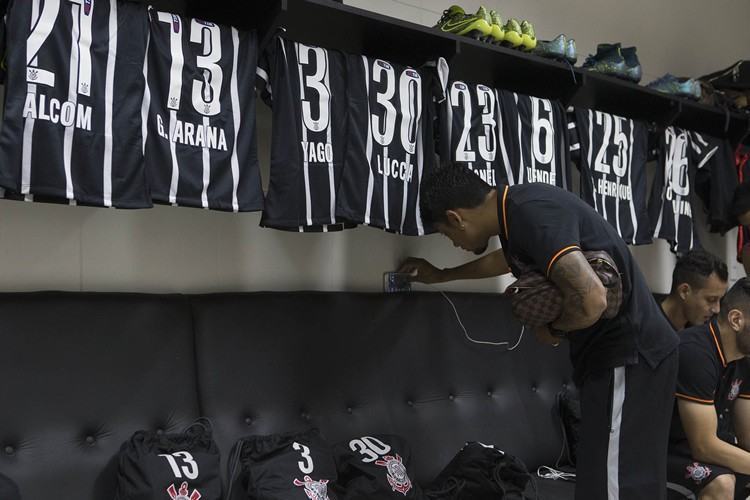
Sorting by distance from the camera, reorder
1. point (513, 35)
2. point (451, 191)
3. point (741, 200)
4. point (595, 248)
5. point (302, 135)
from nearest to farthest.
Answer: point (595, 248) → point (451, 191) → point (302, 135) → point (513, 35) → point (741, 200)

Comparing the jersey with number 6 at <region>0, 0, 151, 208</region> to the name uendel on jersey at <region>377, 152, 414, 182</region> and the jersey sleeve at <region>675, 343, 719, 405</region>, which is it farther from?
the jersey sleeve at <region>675, 343, 719, 405</region>

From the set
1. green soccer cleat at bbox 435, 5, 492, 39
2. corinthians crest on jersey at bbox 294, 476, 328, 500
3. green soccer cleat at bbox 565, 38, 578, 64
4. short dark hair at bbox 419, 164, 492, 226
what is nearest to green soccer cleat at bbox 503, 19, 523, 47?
green soccer cleat at bbox 435, 5, 492, 39

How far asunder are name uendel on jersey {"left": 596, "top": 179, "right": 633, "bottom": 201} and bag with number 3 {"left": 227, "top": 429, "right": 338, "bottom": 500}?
74.4 inches

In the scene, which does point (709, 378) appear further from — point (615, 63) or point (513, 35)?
point (615, 63)

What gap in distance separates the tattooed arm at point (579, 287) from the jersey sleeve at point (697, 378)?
667 millimetres

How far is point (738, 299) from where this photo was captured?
8.06ft

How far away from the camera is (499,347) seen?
10.1ft

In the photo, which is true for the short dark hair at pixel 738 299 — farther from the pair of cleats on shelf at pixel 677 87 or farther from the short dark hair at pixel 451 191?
the pair of cleats on shelf at pixel 677 87

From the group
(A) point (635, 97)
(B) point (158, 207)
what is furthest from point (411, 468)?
(A) point (635, 97)

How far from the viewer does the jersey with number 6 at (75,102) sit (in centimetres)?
188

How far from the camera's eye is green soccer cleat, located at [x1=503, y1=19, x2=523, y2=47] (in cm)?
298

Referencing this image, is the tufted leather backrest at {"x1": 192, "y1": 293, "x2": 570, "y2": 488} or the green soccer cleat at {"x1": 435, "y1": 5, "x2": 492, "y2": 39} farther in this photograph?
the green soccer cleat at {"x1": 435, "y1": 5, "x2": 492, "y2": 39}

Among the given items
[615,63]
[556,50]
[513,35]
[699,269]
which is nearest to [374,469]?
[699,269]

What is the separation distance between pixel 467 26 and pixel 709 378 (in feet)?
5.21
